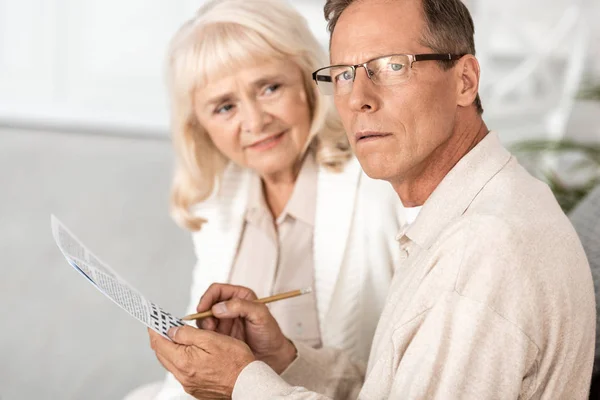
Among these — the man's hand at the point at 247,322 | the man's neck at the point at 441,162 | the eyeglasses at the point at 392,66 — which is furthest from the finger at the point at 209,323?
the eyeglasses at the point at 392,66

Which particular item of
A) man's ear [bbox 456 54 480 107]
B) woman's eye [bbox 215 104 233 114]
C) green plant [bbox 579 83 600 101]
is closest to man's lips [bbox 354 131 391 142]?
man's ear [bbox 456 54 480 107]

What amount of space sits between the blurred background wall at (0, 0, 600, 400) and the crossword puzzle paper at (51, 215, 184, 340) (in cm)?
163

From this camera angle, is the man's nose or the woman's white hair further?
the woman's white hair

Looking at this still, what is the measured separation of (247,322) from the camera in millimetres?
1503

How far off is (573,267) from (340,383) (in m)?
0.67

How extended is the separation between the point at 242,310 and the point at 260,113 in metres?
0.58

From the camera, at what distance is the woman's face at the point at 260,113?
183 cm

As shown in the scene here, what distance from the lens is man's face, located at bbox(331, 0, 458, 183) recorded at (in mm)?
1197

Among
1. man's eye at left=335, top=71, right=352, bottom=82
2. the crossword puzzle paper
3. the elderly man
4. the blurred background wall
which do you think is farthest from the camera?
the blurred background wall

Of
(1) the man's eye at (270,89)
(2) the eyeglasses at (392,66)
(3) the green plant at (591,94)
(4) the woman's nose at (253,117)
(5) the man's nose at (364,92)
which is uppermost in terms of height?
(2) the eyeglasses at (392,66)

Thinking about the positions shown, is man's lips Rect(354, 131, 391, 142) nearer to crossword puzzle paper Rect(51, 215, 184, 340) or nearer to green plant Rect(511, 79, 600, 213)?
crossword puzzle paper Rect(51, 215, 184, 340)

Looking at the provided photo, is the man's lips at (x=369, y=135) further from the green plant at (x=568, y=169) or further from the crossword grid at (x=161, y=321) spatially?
the green plant at (x=568, y=169)

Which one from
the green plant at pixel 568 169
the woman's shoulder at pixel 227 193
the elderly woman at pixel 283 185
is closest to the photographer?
the elderly woman at pixel 283 185

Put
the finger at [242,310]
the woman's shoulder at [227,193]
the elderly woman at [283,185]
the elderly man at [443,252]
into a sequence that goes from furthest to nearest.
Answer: the woman's shoulder at [227,193] < the elderly woman at [283,185] < the finger at [242,310] < the elderly man at [443,252]
